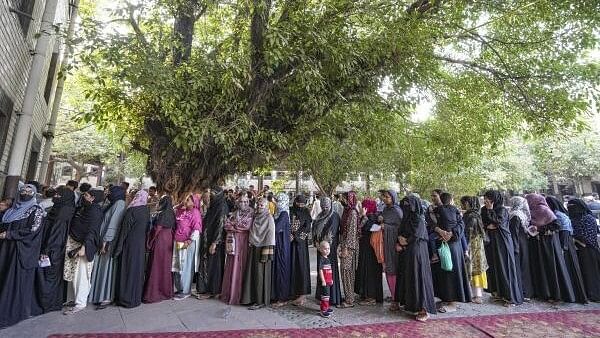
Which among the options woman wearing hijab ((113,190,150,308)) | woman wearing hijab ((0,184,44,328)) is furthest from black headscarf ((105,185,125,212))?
woman wearing hijab ((0,184,44,328))

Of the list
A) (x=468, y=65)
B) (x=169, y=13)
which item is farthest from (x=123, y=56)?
(x=468, y=65)

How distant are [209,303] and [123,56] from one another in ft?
14.5

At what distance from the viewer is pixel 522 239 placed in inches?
258

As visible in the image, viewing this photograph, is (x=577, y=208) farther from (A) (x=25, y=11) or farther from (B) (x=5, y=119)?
(A) (x=25, y=11)

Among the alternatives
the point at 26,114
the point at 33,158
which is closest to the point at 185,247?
the point at 26,114

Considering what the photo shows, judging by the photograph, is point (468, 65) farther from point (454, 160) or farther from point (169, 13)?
point (169, 13)

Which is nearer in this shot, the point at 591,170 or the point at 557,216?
the point at 557,216

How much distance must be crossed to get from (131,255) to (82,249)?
2.28 ft

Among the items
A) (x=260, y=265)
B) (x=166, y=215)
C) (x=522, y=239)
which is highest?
(x=166, y=215)

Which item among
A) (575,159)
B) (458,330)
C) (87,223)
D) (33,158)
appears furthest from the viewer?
(575,159)

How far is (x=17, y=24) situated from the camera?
575 centimetres

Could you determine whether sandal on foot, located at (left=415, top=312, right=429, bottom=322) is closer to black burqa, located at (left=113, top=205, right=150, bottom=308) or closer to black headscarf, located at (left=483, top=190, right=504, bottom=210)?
black headscarf, located at (left=483, top=190, right=504, bottom=210)

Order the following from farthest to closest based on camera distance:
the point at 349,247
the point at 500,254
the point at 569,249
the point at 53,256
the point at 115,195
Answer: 1. the point at 569,249
2. the point at 500,254
3. the point at 349,247
4. the point at 115,195
5. the point at 53,256

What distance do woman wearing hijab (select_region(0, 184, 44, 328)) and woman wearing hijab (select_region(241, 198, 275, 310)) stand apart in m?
2.94
